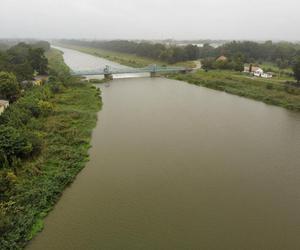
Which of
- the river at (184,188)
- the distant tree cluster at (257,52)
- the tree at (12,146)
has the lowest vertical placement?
the river at (184,188)

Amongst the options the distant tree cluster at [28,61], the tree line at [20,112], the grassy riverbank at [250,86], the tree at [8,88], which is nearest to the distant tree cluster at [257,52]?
the grassy riverbank at [250,86]

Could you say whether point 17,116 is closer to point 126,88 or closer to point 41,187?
point 41,187

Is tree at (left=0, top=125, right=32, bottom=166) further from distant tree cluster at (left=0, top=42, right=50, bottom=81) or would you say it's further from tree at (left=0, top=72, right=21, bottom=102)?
distant tree cluster at (left=0, top=42, right=50, bottom=81)

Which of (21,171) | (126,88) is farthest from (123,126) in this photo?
(126,88)

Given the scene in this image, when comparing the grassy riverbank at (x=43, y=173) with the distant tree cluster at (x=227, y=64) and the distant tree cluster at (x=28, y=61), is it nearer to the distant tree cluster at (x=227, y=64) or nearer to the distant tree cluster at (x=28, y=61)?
the distant tree cluster at (x=28, y=61)

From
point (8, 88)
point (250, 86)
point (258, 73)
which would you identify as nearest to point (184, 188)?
point (8, 88)
